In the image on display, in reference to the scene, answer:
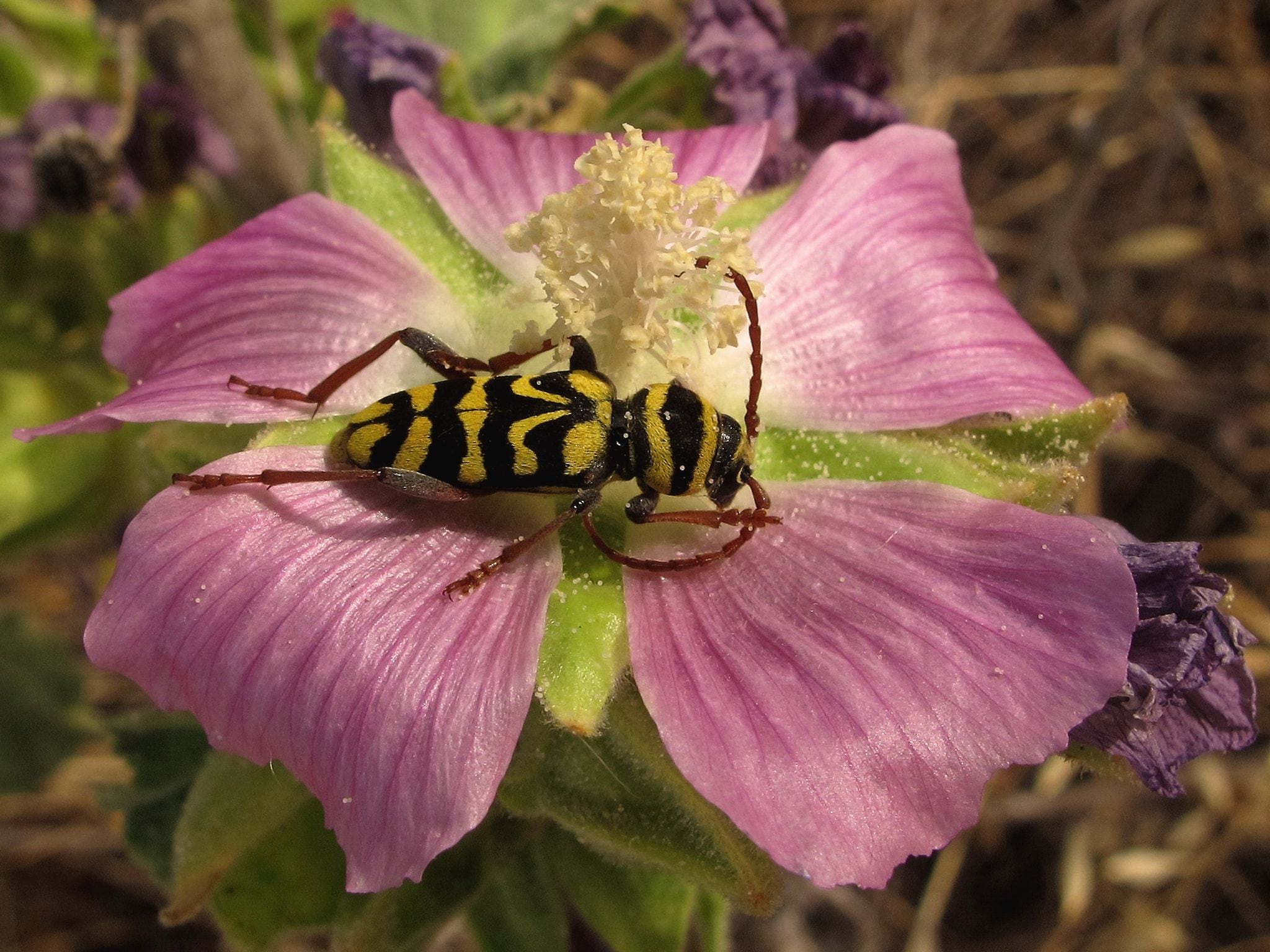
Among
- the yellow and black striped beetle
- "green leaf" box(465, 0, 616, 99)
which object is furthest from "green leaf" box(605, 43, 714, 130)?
the yellow and black striped beetle

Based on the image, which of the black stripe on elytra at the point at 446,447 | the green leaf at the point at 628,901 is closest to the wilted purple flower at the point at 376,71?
the black stripe on elytra at the point at 446,447

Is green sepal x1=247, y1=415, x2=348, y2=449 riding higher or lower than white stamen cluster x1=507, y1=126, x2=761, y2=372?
lower

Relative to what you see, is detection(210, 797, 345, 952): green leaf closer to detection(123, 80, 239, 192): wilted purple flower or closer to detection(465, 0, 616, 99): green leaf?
detection(123, 80, 239, 192): wilted purple flower

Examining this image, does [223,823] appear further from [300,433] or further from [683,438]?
[683,438]

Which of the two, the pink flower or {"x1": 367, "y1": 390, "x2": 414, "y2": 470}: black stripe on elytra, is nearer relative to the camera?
the pink flower

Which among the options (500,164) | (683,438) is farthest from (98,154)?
(683,438)

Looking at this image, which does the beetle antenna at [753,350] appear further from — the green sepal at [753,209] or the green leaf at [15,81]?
the green leaf at [15,81]

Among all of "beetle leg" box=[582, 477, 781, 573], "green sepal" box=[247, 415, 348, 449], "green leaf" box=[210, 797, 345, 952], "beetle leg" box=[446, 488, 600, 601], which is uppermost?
"green sepal" box=[247, 415, 348, 449]
